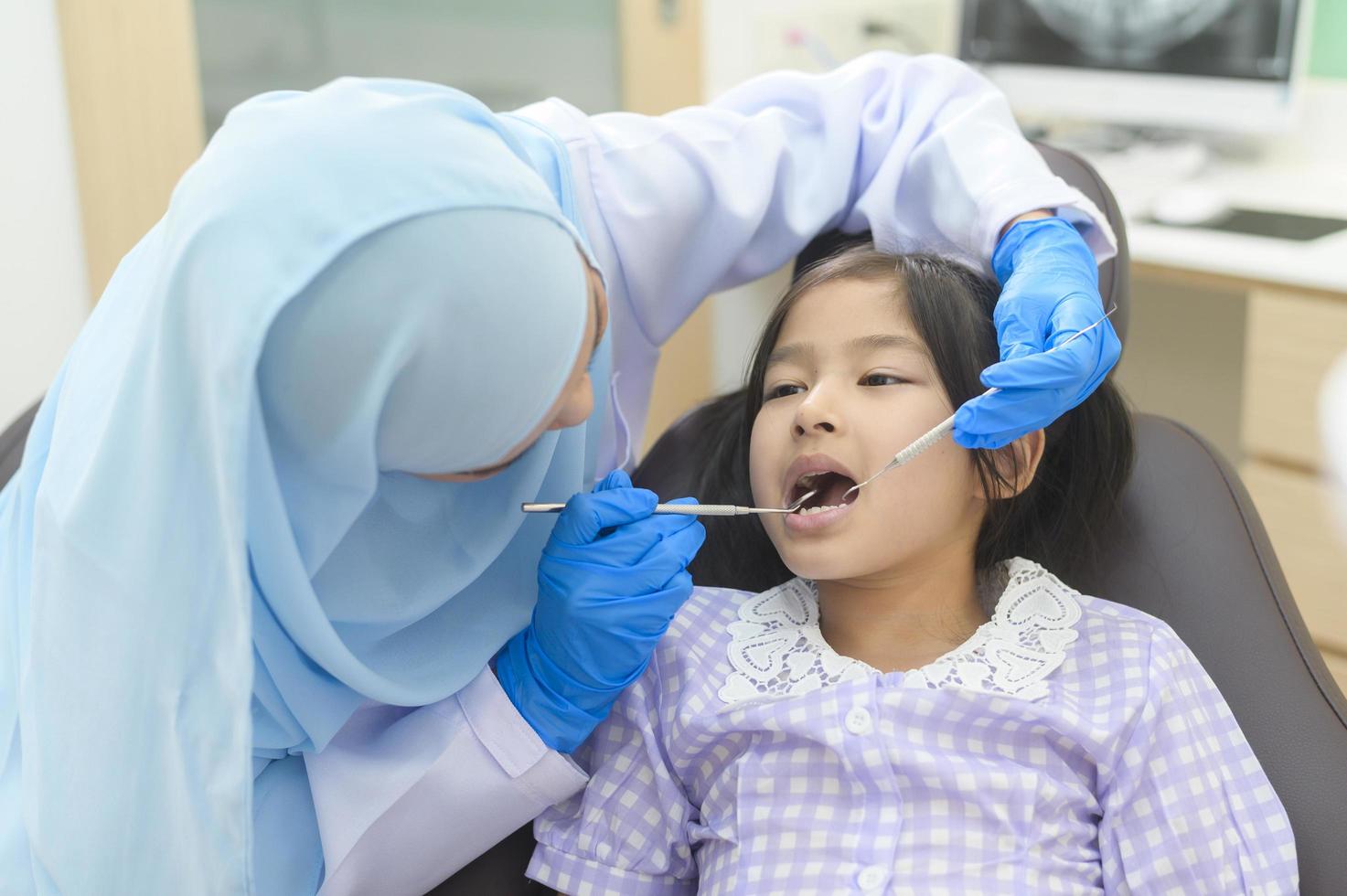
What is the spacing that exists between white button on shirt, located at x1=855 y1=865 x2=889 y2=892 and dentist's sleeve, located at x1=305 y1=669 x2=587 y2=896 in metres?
0.25

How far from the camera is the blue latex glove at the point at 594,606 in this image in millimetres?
1068

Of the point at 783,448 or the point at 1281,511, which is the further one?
the point at 1281,511

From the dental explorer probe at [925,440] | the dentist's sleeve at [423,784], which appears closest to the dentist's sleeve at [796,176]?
the dental explorer probe at [925,440]

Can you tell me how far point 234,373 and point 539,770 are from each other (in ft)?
1.54

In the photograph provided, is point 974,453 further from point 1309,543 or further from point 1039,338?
point 1309,543

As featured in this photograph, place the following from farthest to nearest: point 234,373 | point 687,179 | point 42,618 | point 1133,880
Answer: point 687,179 < point 1133,880 < point 42,618 < point 234,373

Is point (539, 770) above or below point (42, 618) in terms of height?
below

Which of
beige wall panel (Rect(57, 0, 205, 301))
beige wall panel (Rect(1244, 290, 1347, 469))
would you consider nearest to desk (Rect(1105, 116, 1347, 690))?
beige wall panel (Rect(1244, 290, 1347, 469))

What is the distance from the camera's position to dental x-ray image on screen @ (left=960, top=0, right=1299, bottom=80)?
244 centimetres

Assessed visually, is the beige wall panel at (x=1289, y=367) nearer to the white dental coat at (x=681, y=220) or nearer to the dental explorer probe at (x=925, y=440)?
the white dental coat at (x=681, y=220)

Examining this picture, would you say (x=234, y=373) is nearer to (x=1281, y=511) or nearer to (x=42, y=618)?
(x=42, y=618)

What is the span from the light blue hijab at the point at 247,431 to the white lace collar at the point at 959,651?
15.6 inches

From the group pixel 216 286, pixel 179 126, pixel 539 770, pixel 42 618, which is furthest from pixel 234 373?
pixel 179 126

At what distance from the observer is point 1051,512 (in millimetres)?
1379
